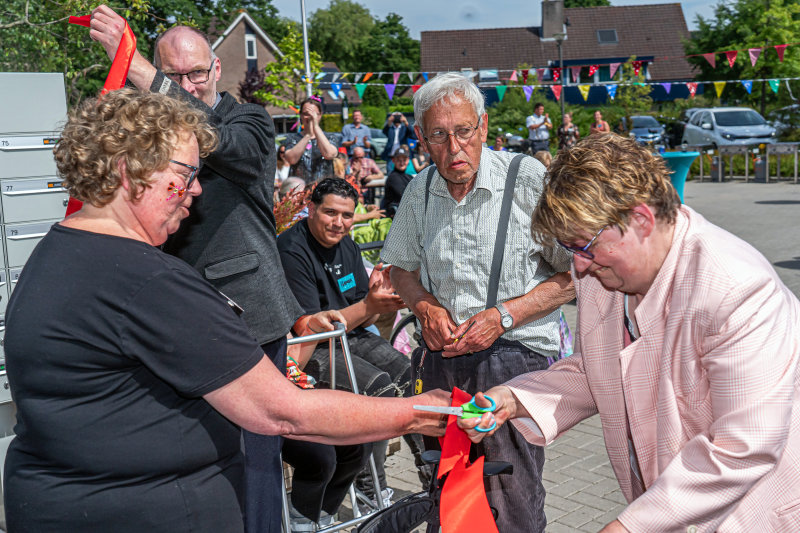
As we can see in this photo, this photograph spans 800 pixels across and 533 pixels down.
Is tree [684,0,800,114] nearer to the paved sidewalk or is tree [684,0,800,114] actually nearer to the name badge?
the paved sidewalk

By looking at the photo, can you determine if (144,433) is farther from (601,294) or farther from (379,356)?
(379,356)

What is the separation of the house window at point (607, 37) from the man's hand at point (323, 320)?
6719 centimetres

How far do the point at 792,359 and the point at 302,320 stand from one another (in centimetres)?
316

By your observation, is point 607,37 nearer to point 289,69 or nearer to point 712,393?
point 289,69

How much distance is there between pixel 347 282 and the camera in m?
5.05

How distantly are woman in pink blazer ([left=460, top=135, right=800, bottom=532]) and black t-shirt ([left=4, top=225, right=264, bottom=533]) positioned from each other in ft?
3.14

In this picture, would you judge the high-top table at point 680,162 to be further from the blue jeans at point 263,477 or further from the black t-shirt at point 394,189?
the blue jeans at point 263,477

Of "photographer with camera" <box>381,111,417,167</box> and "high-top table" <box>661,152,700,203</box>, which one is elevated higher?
"photographer with camera" <box>381,111,417,167</box>

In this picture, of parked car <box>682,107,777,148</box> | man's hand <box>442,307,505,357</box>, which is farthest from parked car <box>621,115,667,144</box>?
man's hand <box>442,307,505,357</box>

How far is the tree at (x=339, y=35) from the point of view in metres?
88.8

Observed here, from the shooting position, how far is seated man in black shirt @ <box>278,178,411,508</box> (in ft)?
15.0

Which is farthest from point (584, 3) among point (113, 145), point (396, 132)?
point (113, 145)

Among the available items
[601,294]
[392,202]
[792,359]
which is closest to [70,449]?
[601,294]

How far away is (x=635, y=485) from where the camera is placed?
2.20m
